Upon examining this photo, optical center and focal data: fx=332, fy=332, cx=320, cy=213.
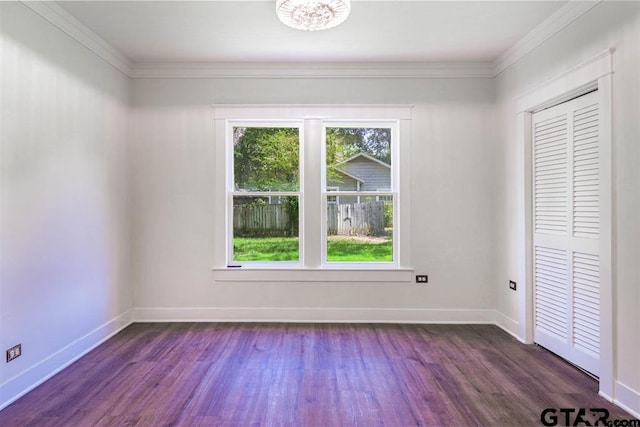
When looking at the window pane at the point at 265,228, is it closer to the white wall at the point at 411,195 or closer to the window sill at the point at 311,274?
the window sill at the point at 311,274

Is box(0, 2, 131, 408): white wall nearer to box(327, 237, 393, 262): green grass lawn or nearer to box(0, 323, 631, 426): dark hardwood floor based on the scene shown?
box(0, 323, 631, 426): dark hardwood floor

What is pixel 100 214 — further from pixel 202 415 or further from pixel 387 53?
pixel 387 53

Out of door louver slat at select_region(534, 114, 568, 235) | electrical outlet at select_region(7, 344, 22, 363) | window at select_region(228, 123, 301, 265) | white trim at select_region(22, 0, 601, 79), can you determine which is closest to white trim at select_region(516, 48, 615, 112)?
door louver slat at select_region(534, 114, 568, 235)

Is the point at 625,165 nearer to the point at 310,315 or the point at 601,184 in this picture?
the point at 601,184

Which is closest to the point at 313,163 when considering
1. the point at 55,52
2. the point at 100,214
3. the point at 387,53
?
the point at 387,53

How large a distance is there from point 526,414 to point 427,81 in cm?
314

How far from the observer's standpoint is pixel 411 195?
12.1 feet

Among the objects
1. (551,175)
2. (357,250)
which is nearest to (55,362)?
(357,250)

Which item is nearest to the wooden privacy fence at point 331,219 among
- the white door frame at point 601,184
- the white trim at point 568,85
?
the white door frame at point 601,184

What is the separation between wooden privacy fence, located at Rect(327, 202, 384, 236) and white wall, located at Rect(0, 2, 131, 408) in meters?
2.28

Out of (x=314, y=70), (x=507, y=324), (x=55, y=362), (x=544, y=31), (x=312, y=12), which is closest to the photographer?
(x=312, y=12)

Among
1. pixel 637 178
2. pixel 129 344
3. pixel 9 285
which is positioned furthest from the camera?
pixel 129 344

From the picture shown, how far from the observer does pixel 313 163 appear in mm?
3713

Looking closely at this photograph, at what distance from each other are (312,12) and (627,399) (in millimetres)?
3282
